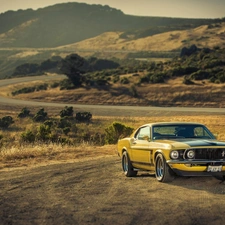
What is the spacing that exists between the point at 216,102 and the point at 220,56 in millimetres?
28893

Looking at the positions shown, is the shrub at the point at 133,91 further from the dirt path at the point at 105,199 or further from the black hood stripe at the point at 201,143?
the black hood stripe at the point at 201,143

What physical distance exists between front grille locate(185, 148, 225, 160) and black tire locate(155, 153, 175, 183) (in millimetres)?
652

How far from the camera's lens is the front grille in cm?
1184

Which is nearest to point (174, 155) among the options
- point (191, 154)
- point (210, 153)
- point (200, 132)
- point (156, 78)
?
point (191, 154)

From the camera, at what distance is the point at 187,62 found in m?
87.5

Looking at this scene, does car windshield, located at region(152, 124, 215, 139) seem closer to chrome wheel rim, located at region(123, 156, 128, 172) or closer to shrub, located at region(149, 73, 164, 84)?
chrome wheel rim, located at region(123, 156, 128, 172)

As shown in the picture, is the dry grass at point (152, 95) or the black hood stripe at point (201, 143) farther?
the dry grass at point (152, 95)

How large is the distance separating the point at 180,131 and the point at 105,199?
141 inches

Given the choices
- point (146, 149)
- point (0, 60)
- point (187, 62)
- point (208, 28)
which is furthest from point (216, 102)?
point (0, 60)

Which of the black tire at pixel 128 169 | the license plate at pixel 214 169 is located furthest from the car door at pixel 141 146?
the license plate at pixel 214 169

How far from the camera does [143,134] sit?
13.9 m

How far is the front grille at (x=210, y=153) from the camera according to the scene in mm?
11844

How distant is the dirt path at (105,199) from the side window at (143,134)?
3.14 ft

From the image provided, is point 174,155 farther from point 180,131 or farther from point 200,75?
point 200,75
